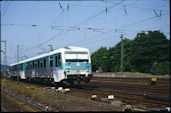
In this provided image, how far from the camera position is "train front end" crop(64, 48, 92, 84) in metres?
16.2

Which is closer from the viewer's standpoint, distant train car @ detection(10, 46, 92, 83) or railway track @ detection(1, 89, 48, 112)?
railway track @ detection(1, 89, 48, 112)

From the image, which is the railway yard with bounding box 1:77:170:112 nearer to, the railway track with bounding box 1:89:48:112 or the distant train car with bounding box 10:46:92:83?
the railway track with bounding box 1:89:48:112

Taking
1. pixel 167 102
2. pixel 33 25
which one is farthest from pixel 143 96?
pixel 33 25

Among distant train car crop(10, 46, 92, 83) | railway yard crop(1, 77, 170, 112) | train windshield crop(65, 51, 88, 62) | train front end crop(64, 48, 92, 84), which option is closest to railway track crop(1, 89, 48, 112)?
railway yard crop(1, 77, 170, 112)

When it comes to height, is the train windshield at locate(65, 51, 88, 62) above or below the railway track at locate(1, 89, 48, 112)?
above

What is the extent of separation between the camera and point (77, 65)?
16.5 m

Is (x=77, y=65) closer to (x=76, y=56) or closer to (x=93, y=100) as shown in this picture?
(x=76, y=56)

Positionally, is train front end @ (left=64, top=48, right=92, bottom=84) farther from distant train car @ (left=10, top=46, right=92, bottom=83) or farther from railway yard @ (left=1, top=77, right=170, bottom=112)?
railway yard @ (left=1, top=77, right=170, bottom=112)

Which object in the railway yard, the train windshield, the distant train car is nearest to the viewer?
the railway yard

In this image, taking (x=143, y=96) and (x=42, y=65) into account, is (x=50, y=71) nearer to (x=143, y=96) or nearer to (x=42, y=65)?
(x=42, y=65)

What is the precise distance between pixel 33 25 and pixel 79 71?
8.34 m

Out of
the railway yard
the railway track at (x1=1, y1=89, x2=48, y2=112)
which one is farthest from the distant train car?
the railway track at (x1=1, y1=89, x2=48, y2=112)

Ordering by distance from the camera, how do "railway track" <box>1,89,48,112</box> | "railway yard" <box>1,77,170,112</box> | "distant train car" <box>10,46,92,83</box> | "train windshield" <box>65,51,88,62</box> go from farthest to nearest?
"train windshield" <box>65,51,88,62</box>
"distant train car" <box>10,46,92,83</box>
"railway track" <box>1,89,48,112</box>
"railway yard" <box>1,77,170,112</box>

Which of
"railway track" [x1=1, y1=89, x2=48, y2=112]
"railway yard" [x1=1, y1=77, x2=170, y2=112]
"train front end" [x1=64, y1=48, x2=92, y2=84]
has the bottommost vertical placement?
"railway track" [x1=1, y1=89, x2=48, y2=112]
